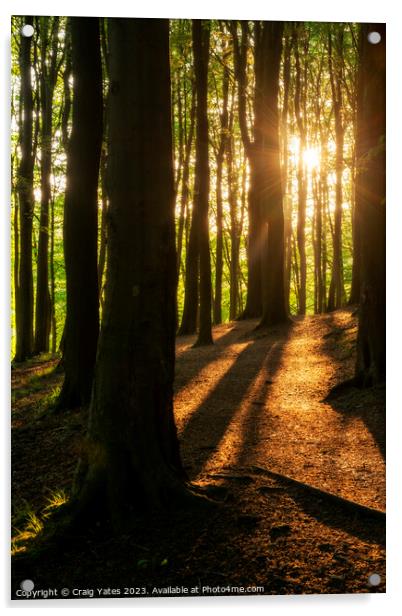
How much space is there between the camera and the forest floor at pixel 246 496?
3115 mm

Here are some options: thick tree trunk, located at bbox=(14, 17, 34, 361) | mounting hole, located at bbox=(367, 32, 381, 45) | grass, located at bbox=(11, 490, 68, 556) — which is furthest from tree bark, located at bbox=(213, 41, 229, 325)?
grass, located at bbox=(11, 490, 68, 556)

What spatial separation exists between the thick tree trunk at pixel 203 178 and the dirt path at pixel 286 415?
1207 mm

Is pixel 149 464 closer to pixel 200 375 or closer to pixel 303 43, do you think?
pixel 200 375

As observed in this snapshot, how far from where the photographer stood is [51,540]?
3.30 meters

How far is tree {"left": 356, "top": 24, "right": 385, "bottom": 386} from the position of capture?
5.30 m

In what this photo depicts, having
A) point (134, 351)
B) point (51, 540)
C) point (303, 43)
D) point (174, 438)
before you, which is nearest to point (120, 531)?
point (51, 540)

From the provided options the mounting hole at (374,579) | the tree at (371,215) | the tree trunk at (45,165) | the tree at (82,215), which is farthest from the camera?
the tree trunk at (45,165)

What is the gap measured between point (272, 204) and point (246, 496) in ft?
30.4

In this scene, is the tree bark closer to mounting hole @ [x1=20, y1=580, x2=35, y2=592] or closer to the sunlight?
the sunlight

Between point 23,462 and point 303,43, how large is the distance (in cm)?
1438

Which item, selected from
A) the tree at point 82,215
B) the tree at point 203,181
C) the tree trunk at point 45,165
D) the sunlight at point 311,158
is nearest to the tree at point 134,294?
the tree at point 82,215

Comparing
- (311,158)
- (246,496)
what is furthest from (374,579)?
(311,158)

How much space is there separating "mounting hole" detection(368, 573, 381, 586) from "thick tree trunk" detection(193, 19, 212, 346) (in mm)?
8289
